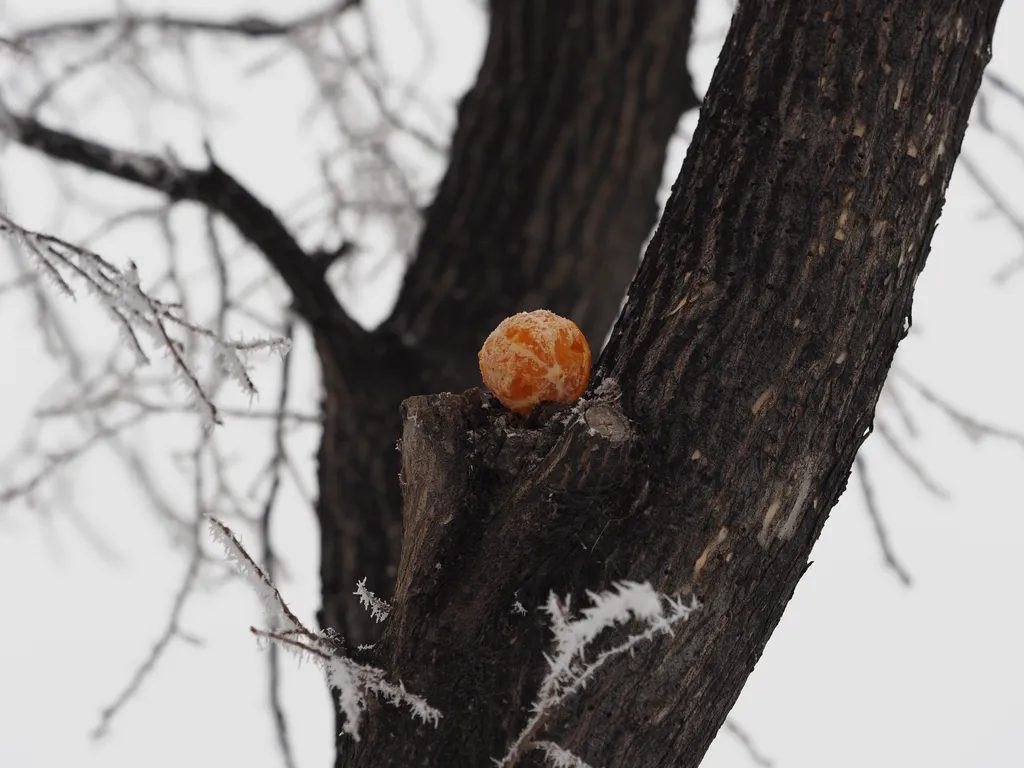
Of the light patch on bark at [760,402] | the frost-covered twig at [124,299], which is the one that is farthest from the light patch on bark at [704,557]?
the frost-covered twig at [124,299]

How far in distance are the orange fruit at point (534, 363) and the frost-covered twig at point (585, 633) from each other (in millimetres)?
297

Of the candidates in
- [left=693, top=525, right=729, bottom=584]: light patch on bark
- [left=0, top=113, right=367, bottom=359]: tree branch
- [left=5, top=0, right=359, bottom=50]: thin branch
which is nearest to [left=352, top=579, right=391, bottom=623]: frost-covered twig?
[left=693, top=525, right=729, bottom=584]: light patch on bark

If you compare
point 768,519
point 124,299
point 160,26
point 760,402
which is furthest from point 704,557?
point 160,26

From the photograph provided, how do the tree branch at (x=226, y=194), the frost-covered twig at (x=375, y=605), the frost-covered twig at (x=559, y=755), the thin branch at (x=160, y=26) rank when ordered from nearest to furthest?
the frost-covered twig at (x=559, y=755), the frost-covered twig at (x=375, y=605), the tree branch at (x=226, y=194), the thin branch at (x=160, y=26)

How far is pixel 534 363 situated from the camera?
1.26 meters

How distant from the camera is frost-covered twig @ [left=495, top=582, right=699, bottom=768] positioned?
0.95 metres

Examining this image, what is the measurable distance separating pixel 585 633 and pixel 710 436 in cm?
30

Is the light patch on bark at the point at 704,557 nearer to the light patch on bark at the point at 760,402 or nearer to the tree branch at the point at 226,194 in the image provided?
the light patch on bark at the point at 760,402

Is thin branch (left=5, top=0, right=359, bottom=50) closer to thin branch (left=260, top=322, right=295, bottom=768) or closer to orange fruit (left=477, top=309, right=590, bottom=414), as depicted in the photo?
thin branch (left=260, top=322, right=295, bottom=768)

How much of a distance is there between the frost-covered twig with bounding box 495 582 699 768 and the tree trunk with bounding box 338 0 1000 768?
2 centimetres

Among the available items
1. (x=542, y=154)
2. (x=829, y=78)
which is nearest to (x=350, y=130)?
(x=542, y=154)

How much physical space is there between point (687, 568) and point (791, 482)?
0.56 ft

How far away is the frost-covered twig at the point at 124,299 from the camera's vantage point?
1.23 meters

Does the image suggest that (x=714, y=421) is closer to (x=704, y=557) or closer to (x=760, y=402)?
(x=760, y=402)
